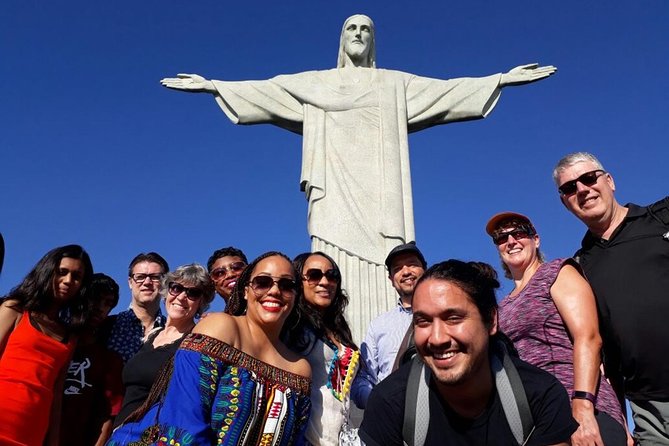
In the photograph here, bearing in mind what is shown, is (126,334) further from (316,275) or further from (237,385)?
(237,385)

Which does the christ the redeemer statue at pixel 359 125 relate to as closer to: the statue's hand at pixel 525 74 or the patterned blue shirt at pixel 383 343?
the statue's hand at pixel 525 74

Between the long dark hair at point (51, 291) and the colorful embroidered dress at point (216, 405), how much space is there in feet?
4.31

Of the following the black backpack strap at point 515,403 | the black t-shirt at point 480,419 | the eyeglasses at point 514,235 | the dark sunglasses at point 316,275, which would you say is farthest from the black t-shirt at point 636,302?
the dark sunglasses at point 316,275

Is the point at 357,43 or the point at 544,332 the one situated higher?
the point at 357,43

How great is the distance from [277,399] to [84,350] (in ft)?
6.19

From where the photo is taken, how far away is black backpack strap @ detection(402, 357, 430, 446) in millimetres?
2119

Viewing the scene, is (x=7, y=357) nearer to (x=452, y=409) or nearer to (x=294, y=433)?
(x=294, y=433)

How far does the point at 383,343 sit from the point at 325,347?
30.1 inches

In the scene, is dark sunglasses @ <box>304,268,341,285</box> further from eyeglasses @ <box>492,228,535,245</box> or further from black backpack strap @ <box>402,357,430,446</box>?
black backpack strap @ <box>402,357,430,446</box>

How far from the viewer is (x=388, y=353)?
3846 mm

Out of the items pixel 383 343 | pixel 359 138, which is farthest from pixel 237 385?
pixel 359 138

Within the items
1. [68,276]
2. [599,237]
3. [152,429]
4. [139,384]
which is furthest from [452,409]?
[68,276]

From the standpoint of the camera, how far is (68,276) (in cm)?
364

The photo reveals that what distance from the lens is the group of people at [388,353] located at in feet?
7.06
